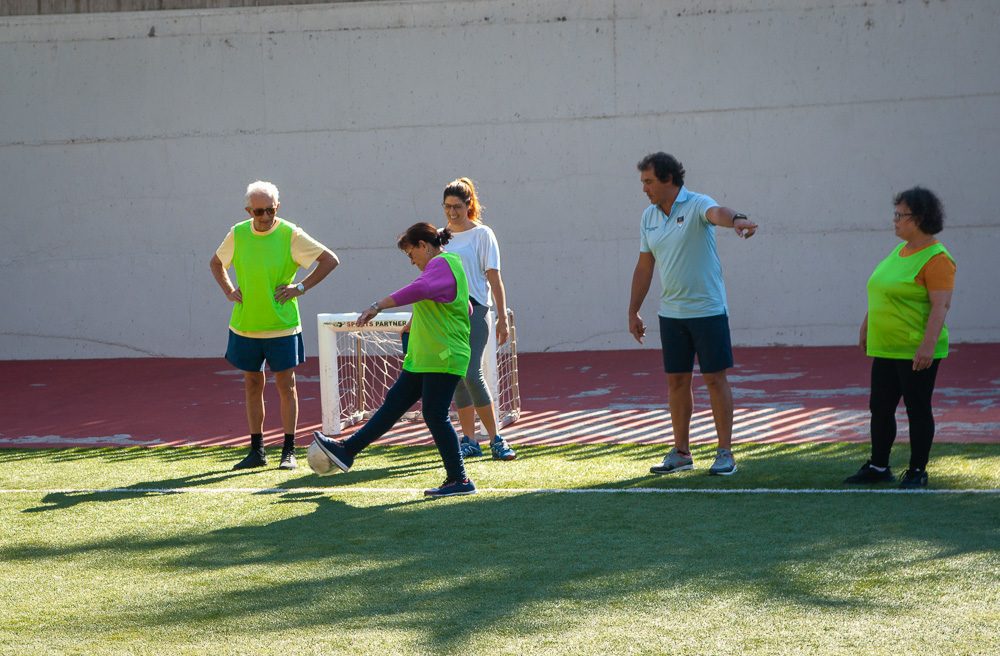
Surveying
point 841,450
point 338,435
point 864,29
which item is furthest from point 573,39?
point 841,450

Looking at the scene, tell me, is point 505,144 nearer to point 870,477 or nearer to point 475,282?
point 475,282

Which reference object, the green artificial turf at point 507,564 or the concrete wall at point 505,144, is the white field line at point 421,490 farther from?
the concrete wall at point 505,144

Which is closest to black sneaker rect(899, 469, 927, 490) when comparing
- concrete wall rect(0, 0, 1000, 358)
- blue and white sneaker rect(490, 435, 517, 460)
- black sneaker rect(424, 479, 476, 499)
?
black sneaker rect(424, 479, 476, 499)

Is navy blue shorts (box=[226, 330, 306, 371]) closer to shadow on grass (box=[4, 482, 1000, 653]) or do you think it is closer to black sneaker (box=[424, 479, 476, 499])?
shadow on grass (box=[4, 482, 1000, 653])

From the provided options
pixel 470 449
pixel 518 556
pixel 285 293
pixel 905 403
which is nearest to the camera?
pixel 518 556

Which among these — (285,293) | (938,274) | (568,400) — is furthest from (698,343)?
(568,400)

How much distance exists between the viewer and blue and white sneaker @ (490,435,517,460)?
8.02 m

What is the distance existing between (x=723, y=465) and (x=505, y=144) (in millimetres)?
8412

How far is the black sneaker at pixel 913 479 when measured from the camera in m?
6.67

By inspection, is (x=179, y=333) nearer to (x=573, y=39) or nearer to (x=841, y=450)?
(x=573, y=39)

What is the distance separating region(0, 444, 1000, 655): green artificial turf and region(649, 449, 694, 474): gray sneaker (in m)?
0.09

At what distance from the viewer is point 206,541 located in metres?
5.93

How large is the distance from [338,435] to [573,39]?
6935mm

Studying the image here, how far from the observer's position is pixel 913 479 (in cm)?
669
